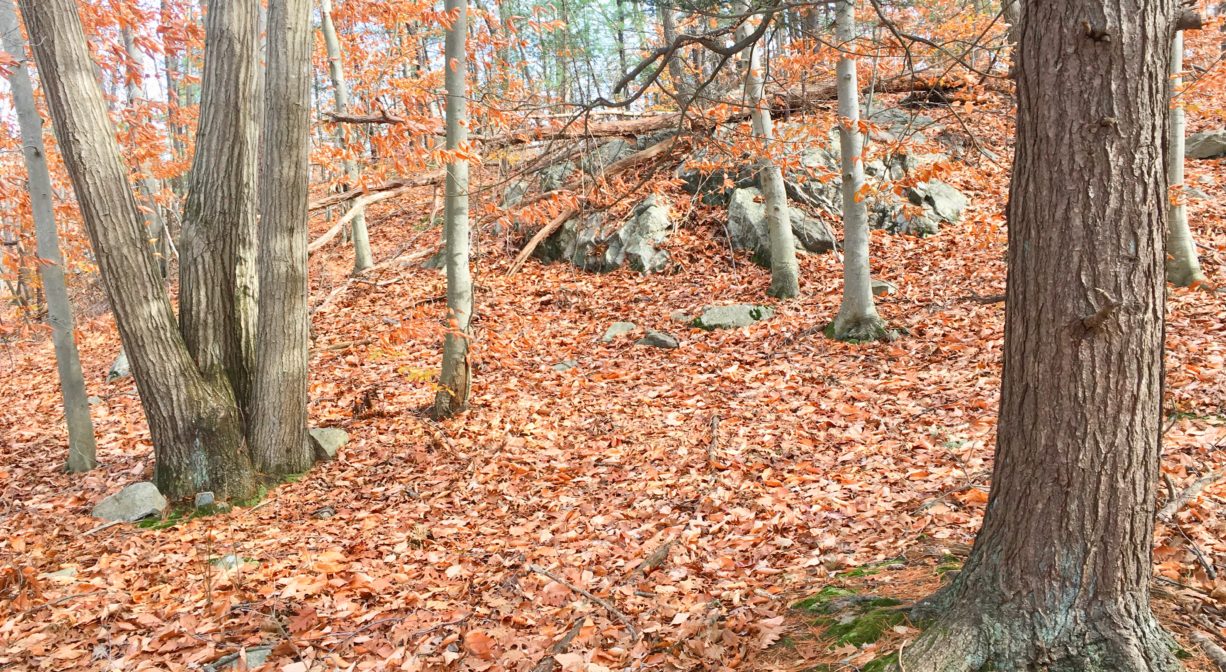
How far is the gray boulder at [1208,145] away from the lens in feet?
37.7

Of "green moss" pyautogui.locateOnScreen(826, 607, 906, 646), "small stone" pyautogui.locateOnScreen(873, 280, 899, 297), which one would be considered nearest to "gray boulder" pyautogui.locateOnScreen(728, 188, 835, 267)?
"small stone" pyautogui.locateOnScreen(873, 280, 899, 297)

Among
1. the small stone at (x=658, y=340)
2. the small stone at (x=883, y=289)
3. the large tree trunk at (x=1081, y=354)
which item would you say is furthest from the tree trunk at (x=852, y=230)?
the large tree trunk at (x=1081, y=354)

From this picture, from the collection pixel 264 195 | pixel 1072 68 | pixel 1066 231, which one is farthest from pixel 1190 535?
pixel 264 195

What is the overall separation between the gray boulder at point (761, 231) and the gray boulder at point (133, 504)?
804 centimetres

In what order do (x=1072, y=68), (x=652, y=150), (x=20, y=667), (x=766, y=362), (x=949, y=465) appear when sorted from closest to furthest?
(x=1072, y=68), (x=20, y=667), (x=949, y=465), (x=766, y=362), (x=652, y=150)

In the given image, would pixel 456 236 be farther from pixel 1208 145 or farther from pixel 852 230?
pixel 1208 145

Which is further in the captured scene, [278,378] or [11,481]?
[11,481]

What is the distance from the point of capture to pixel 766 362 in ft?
25.5

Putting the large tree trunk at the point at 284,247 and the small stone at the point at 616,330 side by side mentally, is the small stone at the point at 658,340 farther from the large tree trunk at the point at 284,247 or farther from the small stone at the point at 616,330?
the large tree trunk at the point at 284,247

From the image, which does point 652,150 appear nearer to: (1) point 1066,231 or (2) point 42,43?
(2) point 42,43

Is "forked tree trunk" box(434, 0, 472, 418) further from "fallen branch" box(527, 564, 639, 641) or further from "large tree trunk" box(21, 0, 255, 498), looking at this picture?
"fallen branch" box(527, 564, 639, 641)

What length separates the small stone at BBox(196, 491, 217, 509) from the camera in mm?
5445

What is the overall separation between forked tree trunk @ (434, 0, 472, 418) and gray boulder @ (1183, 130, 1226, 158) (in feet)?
40.0

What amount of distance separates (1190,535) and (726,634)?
7.23ft
